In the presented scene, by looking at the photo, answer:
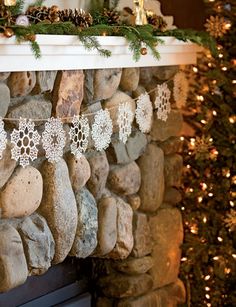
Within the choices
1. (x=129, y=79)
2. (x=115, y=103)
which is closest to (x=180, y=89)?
(x=129, y=79)

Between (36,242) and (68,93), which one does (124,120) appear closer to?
(68,93)

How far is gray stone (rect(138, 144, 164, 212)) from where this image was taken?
9.46ft

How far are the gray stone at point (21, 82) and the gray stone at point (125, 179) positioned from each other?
644mm

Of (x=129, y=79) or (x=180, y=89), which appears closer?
(x=129, y=79)

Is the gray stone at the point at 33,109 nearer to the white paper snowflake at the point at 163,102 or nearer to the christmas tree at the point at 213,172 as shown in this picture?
the white paper snowflake at the point at 163,102

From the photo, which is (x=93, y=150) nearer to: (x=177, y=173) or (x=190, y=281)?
(x=177, y=173)

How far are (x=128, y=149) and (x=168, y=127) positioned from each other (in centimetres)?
33

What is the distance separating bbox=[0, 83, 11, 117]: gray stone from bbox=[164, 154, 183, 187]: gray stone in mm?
1109

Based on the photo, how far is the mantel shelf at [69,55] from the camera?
2.05 m

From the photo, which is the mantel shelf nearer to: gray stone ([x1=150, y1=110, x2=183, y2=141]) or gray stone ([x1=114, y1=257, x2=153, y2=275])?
gray stone ([x1=150, y1=110, x2=183, y2=141])

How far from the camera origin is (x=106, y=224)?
2.64 m

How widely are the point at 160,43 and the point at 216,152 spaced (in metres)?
0.68

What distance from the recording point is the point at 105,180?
2625 mm

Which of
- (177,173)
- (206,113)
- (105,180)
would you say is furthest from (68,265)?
(206,113)
